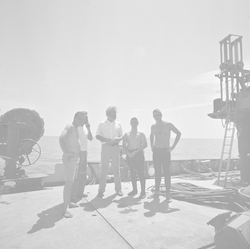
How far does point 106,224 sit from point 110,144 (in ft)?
6.63

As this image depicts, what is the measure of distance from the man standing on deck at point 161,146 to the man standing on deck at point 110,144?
2.81 ft

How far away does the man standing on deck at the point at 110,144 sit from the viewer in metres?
4.78

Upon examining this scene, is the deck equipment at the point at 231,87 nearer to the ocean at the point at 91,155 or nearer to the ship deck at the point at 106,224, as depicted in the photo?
the ship deck at the point at 106,224

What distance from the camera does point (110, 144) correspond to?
4781 mm

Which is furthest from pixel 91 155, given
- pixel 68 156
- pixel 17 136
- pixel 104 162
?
pixel 68 156

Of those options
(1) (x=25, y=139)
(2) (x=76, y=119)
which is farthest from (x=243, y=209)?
(1) (x=25, y=139)

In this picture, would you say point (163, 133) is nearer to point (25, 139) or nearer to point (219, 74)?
point (25, 139)

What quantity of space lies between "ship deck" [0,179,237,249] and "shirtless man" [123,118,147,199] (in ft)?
2.12

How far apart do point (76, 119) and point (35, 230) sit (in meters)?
1.85

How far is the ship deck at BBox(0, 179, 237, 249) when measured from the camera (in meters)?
2.47

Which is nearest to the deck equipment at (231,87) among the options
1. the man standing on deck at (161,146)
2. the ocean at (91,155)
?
the man standing on deck at (161,146)

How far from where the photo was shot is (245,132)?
717 centimetres

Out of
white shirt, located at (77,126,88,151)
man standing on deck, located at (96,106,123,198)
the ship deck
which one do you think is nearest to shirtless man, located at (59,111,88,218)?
the ship deck

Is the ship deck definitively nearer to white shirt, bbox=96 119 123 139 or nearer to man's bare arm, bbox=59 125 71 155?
man's bare arm, bbox=59 125 71 155
